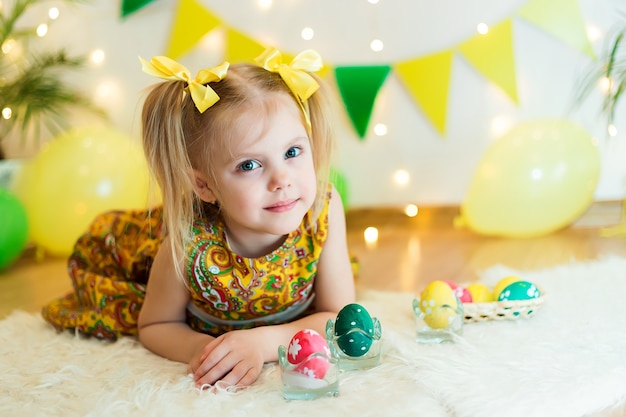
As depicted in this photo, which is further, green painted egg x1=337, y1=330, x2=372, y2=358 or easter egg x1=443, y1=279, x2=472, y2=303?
easter egg x1=443, y1=279, x2=472, y2=303

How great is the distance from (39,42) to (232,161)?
1.82 m

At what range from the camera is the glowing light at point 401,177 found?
8.91 ft

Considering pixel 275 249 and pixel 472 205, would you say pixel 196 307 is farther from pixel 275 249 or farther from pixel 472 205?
pixel 472 205

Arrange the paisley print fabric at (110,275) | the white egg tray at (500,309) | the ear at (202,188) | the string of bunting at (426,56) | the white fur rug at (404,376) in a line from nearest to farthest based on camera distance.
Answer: the white fur rug at (404,376)
the ear at (202,188)
the white egg tray at (500,309)
the paisley print fabric at (110,275)
the string of bunting at (426,56)

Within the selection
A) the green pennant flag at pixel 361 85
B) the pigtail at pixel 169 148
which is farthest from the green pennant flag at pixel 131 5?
the pigtail at pixel 169 148

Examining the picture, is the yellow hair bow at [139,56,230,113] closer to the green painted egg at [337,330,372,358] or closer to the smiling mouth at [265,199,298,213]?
the smiling mouth at [265,199,298,213]

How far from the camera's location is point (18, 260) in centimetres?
255

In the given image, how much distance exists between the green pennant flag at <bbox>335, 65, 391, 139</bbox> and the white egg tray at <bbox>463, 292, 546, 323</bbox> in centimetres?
124

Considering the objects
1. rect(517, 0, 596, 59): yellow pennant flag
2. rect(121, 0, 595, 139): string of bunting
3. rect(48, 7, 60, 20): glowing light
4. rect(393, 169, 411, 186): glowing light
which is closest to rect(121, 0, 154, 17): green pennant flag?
rect(121, 0, 595, 139): string of bunting

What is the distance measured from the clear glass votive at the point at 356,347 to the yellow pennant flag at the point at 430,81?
143 cm

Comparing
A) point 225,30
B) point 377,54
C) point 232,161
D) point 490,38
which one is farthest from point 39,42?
point 232,161

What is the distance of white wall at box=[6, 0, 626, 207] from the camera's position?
8.36ft

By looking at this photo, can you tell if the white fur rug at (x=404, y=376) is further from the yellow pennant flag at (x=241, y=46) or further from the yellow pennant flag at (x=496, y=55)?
the yellow pennant flag at (x=241, y=46)

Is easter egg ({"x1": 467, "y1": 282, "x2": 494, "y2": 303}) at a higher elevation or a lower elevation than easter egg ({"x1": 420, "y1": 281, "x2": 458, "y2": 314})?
lower
